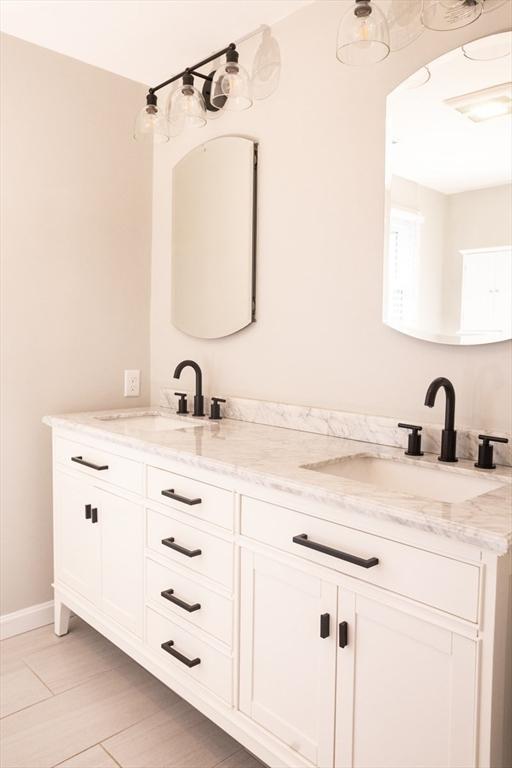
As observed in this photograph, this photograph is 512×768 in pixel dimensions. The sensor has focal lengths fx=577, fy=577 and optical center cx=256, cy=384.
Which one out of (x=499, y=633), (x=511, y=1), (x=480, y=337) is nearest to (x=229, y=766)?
(x=499, y=633)

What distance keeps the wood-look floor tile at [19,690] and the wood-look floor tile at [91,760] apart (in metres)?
0.34

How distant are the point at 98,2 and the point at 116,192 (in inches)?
30.9

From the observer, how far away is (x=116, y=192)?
2.65 metres

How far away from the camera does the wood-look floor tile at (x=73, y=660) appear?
205cm

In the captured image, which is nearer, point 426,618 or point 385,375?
point 426,618

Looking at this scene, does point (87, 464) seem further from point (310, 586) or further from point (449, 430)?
point (449, 430)

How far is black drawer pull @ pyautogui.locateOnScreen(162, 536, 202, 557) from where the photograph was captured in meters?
1.58

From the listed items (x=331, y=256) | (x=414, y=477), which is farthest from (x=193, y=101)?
(x=414, y=477)

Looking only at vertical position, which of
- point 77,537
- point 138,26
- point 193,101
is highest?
→ point 138,26

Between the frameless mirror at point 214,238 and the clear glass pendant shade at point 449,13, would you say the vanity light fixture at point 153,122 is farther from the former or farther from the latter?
the clear glass pendant shade at point 449,13

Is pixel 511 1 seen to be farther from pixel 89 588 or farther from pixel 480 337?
pixel 89 588

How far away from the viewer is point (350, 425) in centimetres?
188

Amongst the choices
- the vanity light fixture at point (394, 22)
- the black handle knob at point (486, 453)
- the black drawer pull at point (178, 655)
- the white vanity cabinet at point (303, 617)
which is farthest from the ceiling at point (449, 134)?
the black drawer pull at point (178, 655)

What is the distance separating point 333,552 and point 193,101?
1.58 metres
